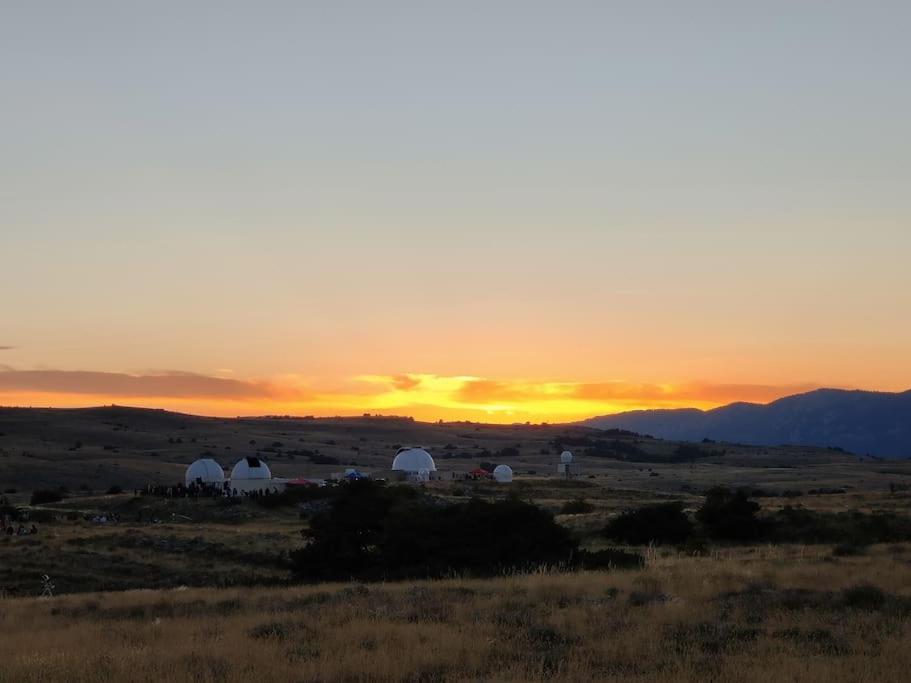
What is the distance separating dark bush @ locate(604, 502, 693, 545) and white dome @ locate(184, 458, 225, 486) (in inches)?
2093

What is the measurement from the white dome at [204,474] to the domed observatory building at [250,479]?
236 centimetres

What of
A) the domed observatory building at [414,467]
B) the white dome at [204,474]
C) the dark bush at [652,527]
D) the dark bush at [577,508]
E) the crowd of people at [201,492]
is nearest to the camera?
the dark bush at [652,527]

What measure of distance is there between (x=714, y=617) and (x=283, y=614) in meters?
7.41

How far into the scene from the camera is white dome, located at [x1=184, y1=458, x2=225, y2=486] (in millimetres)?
84500

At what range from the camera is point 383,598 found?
1828 centimetres

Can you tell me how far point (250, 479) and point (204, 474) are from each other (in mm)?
5198

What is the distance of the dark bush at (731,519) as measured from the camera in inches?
1565

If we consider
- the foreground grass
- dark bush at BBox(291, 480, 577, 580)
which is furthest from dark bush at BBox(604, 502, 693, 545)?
the foreground grass

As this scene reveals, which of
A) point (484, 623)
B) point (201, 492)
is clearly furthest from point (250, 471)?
point (484, 623)

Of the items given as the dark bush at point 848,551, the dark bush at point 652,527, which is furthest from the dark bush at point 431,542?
the dark bush at point 652,527

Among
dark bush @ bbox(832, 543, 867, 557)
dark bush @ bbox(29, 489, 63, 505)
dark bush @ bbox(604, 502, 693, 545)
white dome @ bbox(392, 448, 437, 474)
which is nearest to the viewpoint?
dark bush @ bbox(832, 543, 867, 557)

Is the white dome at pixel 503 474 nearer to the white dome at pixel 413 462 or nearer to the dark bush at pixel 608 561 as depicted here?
the white dome at pixel 413 462

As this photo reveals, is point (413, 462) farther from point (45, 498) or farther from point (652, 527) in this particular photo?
point (652, 527)

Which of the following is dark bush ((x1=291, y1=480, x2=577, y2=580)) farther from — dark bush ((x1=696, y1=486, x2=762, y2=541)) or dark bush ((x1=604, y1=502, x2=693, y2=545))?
dark bush ((x1=696, y1=486, x2=762, y2=541))
